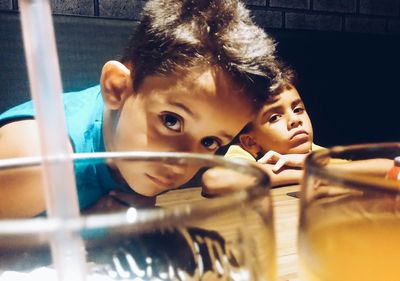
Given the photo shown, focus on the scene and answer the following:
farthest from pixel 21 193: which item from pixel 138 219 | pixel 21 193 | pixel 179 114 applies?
pixel 179 114

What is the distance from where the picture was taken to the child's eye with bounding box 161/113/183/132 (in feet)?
2.84

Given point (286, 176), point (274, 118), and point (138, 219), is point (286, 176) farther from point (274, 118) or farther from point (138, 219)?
point (138, 219)

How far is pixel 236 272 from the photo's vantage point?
0.17 meters

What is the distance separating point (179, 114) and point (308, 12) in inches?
A: 36.8

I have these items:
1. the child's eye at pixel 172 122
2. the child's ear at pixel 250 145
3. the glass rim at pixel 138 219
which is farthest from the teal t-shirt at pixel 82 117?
the glass rim at pixel 138 219

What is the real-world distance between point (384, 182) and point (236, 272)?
66 mm

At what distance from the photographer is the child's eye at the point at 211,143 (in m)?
0.90

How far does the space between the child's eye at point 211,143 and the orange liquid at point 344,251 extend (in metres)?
0.68

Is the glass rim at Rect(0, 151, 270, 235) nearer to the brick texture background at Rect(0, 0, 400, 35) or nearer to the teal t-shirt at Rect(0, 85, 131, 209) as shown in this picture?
the teal t-shirt at Rect(0, 85, 131, 209)

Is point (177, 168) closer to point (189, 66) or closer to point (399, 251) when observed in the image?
point (399, 251)

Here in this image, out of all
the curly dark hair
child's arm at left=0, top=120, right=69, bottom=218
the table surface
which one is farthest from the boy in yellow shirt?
child's arm at left=0, top=120, right=69, bottom=218

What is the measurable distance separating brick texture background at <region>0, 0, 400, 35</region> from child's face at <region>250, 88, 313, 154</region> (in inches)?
13.9

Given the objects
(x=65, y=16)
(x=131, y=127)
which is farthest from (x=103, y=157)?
(x=65, y=16)

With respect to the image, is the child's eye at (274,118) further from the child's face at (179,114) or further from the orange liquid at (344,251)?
the orange liquid at (344,251)
